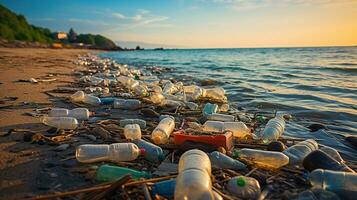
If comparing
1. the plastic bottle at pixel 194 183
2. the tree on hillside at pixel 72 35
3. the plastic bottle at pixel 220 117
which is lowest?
the plastic bottle at pixel 220 117

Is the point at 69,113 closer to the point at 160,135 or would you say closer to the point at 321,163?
the point at 160,135

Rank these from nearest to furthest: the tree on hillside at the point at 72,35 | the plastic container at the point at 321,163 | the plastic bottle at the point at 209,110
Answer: the plastic container at the point at 321,163 < the plastic bottle at the point at 209,110 < the tree on hillside at the point at 72,35

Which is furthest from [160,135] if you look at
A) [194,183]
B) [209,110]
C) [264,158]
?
[209,110]

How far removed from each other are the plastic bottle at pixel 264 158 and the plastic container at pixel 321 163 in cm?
18

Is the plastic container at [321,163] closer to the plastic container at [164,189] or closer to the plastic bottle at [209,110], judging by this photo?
the plastic container at [164,189]

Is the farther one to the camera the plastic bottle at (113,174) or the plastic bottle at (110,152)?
the plastic bottle at (110,152)

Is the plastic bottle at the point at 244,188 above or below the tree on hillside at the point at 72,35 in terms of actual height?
below

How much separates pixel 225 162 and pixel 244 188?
0.47m

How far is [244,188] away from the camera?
2.07 m

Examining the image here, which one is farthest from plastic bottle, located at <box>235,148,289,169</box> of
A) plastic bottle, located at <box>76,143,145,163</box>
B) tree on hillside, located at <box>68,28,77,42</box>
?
tree on hillside, located at <box>68,28,77,42</box>

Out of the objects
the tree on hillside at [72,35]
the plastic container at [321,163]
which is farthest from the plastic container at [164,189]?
the tree on hillside at [72,35]

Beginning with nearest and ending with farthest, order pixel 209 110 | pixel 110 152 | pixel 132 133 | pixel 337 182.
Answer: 1. pixel 337 182
2. pixel 110 152
3. pixel 132 133
4. pixel 209 110

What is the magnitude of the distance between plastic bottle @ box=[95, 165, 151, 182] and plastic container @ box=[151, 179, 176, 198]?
0.26 metres

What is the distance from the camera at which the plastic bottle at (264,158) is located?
264 centimetres
